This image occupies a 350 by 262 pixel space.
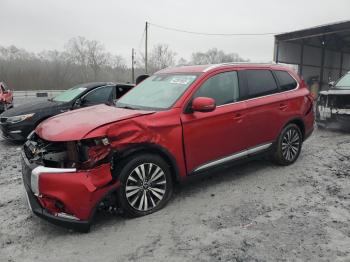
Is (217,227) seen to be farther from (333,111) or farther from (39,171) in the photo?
(333,111)

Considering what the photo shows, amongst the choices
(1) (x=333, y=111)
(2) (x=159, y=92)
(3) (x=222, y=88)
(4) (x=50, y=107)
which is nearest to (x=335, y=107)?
(1) (x=333, y=111)

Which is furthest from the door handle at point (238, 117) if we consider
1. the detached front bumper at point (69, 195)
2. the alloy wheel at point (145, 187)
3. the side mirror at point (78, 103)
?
the side mirror at point (78, 103)

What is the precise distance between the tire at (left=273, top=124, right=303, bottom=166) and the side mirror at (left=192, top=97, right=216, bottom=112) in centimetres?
190

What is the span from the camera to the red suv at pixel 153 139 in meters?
3.56

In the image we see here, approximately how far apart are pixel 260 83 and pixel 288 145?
4.13 feet

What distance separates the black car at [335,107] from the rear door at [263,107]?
397 centimetres

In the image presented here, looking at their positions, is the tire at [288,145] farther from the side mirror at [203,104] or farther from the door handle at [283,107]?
the side mirror at [203,104]

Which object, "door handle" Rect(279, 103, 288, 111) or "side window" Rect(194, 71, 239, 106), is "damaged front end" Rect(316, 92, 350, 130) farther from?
"side window" Rect(194, 71, 239, 106)

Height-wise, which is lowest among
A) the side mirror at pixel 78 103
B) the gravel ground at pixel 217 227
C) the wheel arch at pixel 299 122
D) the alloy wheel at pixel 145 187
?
the gravel ground at pixel 217 227

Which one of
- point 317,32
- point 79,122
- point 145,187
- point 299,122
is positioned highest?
point 317,32

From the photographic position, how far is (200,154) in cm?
441

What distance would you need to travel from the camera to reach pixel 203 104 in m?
4.21

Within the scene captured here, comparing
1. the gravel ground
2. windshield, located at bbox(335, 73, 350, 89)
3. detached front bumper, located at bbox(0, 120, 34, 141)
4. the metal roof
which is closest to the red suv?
the gravel ground

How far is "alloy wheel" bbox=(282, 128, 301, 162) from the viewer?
5767 mm
